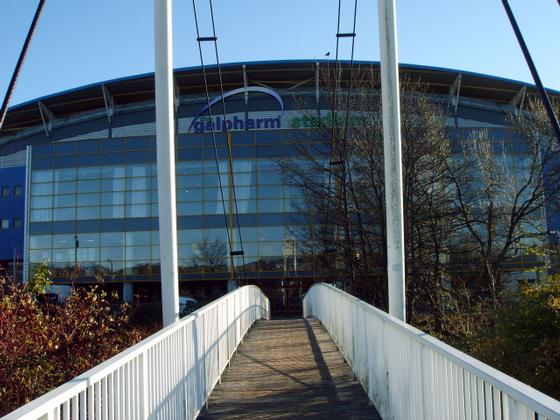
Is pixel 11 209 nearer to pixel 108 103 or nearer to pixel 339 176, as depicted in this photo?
pixel 108 103

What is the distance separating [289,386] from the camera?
8.20 meters

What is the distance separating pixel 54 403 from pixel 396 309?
529cm

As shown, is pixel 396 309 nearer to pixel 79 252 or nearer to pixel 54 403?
pixel 54 403

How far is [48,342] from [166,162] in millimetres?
2484

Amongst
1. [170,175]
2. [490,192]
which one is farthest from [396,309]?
[490,192]

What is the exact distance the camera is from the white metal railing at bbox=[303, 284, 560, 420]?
2.73 meters

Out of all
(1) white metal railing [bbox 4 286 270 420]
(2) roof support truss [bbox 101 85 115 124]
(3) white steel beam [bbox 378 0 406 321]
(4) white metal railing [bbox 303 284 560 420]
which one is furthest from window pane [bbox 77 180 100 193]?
(3) white steel beam [bbox 378 0 406 321]

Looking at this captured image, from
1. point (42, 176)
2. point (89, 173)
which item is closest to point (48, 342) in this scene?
point (89, 173)

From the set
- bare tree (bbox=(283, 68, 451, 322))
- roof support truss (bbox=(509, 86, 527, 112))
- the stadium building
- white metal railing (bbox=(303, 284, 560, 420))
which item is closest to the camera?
white metal railing (bbox=(303, 284, 560, 420))

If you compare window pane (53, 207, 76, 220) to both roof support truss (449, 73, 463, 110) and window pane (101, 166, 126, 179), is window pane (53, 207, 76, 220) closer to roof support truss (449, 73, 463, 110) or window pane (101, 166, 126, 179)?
window pane (101, 166, 126, 179)

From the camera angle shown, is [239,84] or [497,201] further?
[239,84]

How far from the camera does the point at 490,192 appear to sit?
21844 mm

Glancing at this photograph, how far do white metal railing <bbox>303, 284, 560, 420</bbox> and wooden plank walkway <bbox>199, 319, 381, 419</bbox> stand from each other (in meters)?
0.32

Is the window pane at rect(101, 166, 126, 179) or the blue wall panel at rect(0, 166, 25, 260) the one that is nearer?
the window pane at rect(101, 166, 126, 179)
